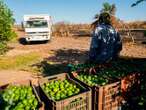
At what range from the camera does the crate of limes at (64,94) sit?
416 centimetres

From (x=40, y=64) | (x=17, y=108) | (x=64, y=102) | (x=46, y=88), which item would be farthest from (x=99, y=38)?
(x=40, y=64)

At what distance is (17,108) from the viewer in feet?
12.8

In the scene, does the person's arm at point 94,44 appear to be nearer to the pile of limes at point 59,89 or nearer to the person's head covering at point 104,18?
the person's head covering at point 104,18

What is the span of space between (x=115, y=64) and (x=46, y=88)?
2.02 metres

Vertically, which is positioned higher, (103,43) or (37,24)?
(37,24)

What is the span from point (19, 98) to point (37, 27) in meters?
19.6

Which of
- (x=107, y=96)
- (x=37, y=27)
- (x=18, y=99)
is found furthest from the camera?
(x=37, y=27)

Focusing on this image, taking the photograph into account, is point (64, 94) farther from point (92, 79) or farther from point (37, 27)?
point (37, 27)

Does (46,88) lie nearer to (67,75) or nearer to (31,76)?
(67,75)

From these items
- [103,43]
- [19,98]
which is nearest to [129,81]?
[103,43]

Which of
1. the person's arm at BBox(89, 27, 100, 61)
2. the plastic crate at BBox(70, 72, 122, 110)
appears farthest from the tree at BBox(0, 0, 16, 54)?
the plastic crate at BBox(70, 72, 122, 110)

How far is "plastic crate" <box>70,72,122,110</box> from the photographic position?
178 inches

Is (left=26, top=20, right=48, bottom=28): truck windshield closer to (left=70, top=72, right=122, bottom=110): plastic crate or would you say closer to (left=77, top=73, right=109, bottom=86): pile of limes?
(left=77, top=73, right=109, bottom=86): pile of limes

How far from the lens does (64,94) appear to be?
462cm
